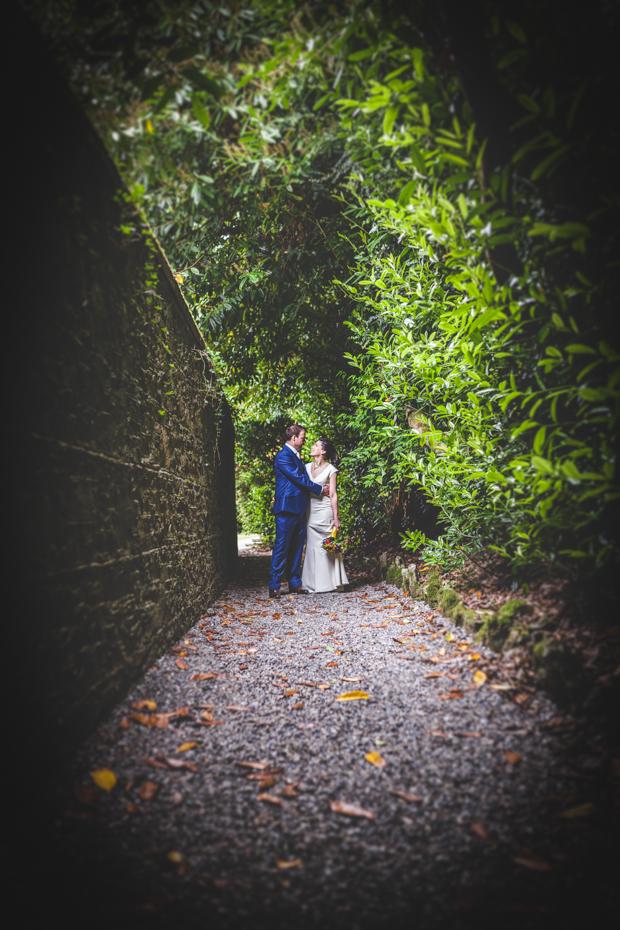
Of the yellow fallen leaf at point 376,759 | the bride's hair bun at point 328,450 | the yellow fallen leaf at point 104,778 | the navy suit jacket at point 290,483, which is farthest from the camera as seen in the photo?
the bride's hair bun at point 328,450

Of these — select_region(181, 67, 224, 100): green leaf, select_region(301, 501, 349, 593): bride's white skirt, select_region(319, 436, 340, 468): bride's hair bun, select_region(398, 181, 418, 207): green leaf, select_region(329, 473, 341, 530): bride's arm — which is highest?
select_region(181, 67, 224, 100): green leaf

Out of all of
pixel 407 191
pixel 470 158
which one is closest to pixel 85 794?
pixel 407 191

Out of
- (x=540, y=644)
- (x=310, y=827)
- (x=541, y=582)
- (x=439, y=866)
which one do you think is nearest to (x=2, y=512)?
(x=310, y=827)

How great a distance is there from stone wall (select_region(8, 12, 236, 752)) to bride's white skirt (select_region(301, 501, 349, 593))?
295cm

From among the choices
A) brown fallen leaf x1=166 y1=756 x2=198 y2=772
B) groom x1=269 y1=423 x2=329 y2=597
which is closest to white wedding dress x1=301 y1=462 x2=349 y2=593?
groom x1=269 y1=423 x2=329 y2=597

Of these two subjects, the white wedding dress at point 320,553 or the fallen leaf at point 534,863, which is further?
the white wedding dress at point 320,553

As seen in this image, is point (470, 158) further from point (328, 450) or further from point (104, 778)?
point (328, 450)

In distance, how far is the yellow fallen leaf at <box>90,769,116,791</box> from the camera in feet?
5.47

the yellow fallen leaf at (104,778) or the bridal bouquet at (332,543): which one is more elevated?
the bridal bouquet at (332,543)

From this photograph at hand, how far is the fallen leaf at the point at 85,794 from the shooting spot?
5.14ft

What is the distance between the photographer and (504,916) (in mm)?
1172

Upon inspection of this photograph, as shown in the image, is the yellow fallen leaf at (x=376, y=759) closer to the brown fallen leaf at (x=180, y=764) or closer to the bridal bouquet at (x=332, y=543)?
the brown fallen leaf at (x=180, y=764)

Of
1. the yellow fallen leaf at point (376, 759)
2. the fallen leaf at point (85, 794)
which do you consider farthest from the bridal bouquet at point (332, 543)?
the fallen leaf at point (85, 794)

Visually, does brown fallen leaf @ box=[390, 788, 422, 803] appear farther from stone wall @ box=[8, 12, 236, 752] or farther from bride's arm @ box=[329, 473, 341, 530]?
bride's arm @ box=[329, 473, 341, 530]
